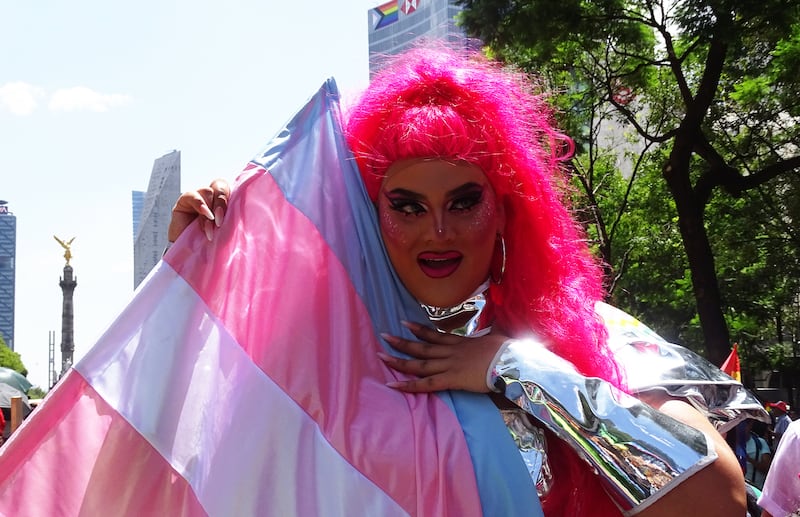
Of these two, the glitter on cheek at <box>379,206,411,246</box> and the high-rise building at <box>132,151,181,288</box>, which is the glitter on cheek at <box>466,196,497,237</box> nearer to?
the glitter on cheek at <box>379,206,411,246</box>

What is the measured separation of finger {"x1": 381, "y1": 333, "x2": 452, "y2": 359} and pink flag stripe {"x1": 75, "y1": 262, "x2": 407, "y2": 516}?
0.82 ft

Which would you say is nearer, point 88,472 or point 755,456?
point 88,472

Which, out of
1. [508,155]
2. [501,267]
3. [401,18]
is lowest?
[501,267]

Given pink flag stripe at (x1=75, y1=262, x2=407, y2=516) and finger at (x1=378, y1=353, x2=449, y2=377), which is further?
finger at (x1=378, y1=353, x2=449, y2=377)

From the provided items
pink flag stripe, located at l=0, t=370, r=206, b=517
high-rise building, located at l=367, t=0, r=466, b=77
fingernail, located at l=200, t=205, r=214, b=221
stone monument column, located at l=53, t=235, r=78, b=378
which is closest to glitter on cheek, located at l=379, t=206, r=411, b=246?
fingernail, located at l=200, t=205, r=214, b=221

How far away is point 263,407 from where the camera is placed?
1610 millimetres

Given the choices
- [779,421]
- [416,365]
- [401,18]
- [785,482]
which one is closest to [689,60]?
[779,421]

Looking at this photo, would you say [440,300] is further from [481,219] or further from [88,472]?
[88,472]

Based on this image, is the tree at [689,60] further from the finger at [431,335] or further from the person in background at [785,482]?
the finger at [431,335]

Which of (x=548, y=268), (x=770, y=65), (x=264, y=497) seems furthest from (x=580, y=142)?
(x=264, y=497)

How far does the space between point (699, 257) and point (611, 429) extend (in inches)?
257

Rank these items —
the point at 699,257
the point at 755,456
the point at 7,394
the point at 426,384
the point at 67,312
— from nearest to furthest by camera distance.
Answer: the point at 426,384 < the point at 7,394 < the point at 699,257 < the point at 755,456 < the point at 67,312

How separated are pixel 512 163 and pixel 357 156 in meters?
0.36

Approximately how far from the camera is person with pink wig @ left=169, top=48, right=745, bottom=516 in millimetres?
1764
